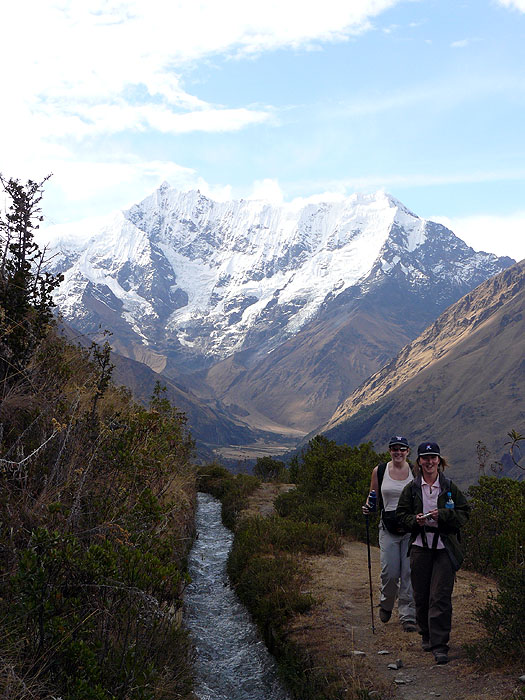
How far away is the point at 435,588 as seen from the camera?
775cm

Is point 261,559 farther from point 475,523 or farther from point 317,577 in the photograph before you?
point 475,523

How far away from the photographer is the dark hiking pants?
7707mm

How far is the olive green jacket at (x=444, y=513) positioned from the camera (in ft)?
25.5

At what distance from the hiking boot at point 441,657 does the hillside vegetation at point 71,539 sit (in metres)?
3.27

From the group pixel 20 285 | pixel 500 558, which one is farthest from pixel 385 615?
pixel 20 285

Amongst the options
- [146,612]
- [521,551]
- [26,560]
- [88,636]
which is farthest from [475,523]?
[26,560]

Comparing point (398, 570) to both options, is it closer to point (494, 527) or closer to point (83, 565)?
point (494, 527)

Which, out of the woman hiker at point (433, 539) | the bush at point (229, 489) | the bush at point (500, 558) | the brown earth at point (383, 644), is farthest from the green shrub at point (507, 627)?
the bush at point (229, 489)

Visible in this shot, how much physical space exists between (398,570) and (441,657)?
5.09 ft

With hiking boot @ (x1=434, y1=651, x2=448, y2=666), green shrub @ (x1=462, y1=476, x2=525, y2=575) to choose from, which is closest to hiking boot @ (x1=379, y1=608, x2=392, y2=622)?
hiking boot @ (x1=434, y1=651, x2=448, y2=666)

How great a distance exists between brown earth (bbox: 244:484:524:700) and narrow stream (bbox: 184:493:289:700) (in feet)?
2.99

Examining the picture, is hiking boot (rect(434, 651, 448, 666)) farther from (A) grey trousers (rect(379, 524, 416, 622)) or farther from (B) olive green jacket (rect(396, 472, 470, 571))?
(A) grey trousers (rect(379, 524, 416, 622))

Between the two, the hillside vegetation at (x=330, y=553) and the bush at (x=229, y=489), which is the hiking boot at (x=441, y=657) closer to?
the hillside vegetation at (x=330, y=553)

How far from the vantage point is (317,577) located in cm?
1238
